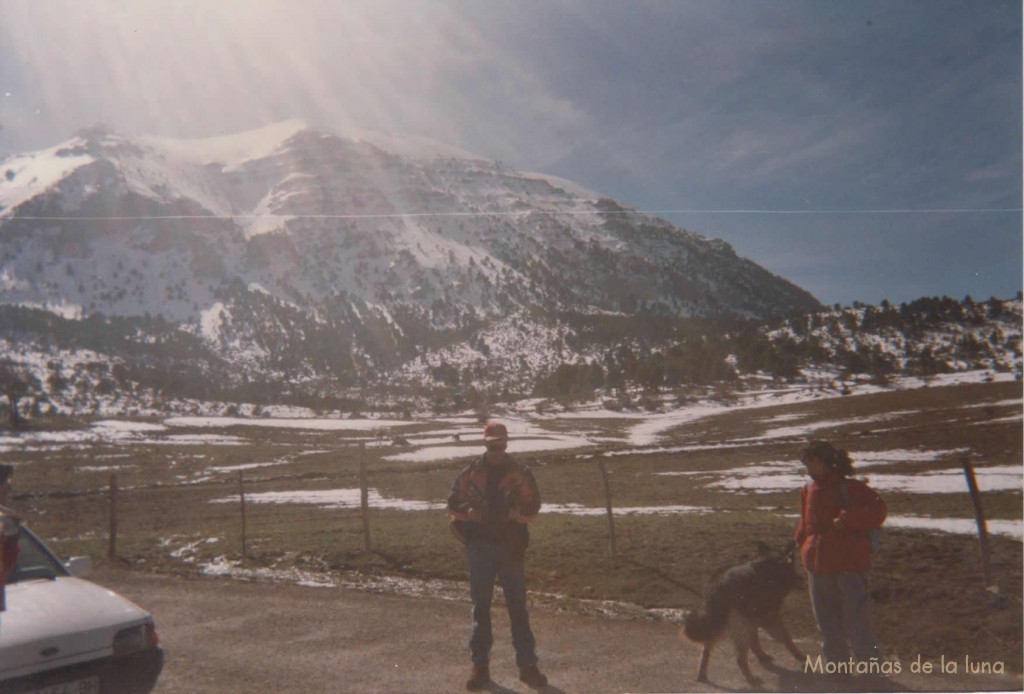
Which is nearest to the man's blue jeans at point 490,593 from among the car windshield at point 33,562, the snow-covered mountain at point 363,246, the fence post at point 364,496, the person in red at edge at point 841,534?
the person in red at edge at point 841,534

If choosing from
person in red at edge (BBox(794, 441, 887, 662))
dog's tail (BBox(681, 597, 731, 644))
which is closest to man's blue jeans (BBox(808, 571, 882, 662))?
person in red at edge (BBox(794, 441, 887, 662))

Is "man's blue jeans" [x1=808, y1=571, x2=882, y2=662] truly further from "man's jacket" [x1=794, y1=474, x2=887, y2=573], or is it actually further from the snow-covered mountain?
the snow-covered mountain

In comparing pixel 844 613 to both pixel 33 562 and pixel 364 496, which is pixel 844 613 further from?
pixel 364 496

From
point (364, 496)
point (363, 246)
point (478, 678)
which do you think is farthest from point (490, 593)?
point (363, 246)

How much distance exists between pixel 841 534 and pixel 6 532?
195 inches

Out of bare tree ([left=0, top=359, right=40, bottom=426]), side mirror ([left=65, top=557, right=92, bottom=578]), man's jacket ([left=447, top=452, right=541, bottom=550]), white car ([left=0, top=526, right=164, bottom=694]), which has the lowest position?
white car ([left=0, top=526, right=164, bottom=694])

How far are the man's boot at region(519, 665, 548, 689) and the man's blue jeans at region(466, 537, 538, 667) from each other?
31 mm

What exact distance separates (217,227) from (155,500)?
562cm

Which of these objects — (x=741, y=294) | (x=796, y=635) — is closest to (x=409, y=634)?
(x=796, y=635)

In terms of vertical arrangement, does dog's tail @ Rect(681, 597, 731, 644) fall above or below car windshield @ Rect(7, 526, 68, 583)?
below

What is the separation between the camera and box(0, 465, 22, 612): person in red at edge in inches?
147

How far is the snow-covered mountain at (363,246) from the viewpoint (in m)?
11.2

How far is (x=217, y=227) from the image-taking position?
14.2 meters

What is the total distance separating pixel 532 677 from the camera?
4660mm
